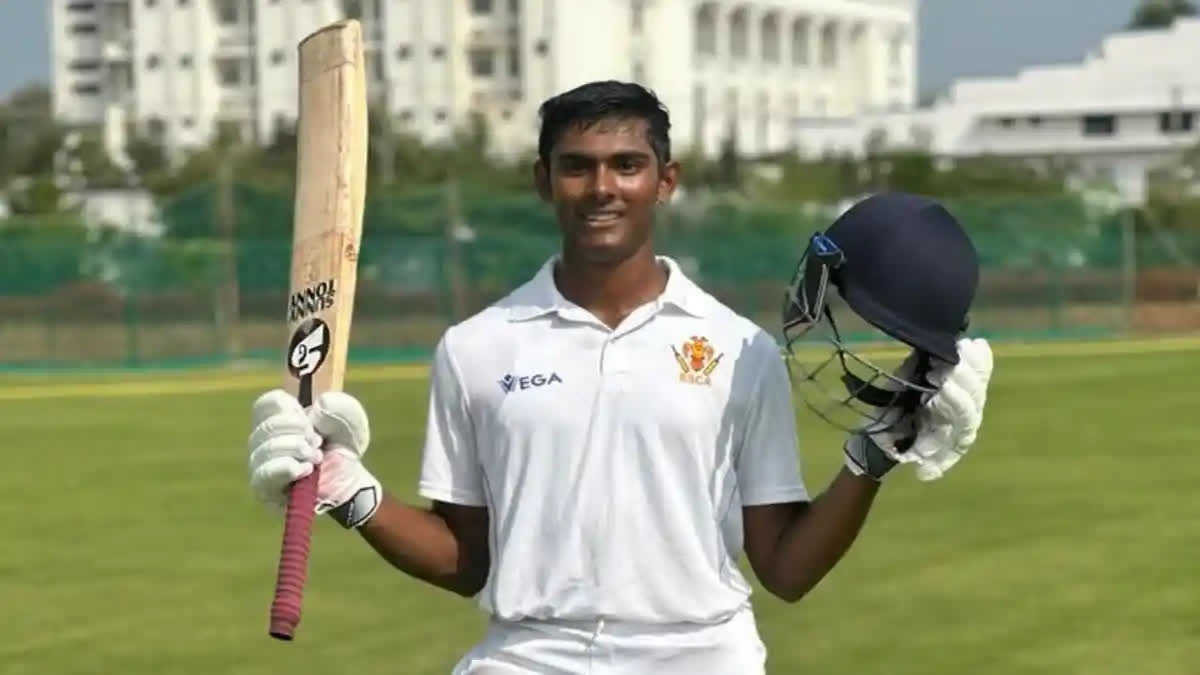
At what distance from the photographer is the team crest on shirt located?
3.33m

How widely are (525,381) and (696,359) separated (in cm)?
28

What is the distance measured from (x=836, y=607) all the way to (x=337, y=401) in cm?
579

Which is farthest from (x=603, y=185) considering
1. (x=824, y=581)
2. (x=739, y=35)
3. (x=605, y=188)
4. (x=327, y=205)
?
(x=739, y=35)

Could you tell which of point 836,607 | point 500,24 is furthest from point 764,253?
point 500,24

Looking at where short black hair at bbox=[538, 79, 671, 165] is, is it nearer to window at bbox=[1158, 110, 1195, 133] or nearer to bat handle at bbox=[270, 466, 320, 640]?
bat handle at bbox=[270, 466, 320, 640]

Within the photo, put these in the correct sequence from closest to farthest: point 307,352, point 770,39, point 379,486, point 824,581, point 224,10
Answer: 1. point 379,486
2. point 307,352
3. point 824,581
4. point 224,10
5. point 770,39

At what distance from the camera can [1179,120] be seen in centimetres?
8344

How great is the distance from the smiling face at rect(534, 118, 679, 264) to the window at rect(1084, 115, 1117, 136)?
3299 inches

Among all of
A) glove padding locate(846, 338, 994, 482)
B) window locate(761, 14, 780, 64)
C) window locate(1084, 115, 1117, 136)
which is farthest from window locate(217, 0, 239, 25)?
glove padding locate(846, 338, 994, 482)

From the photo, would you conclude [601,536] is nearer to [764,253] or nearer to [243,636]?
[243,636]

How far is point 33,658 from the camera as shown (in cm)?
841

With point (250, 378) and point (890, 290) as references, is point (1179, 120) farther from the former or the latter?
point (890, 290)

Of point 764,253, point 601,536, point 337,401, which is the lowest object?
point 764,253

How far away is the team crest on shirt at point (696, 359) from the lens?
333 cm
